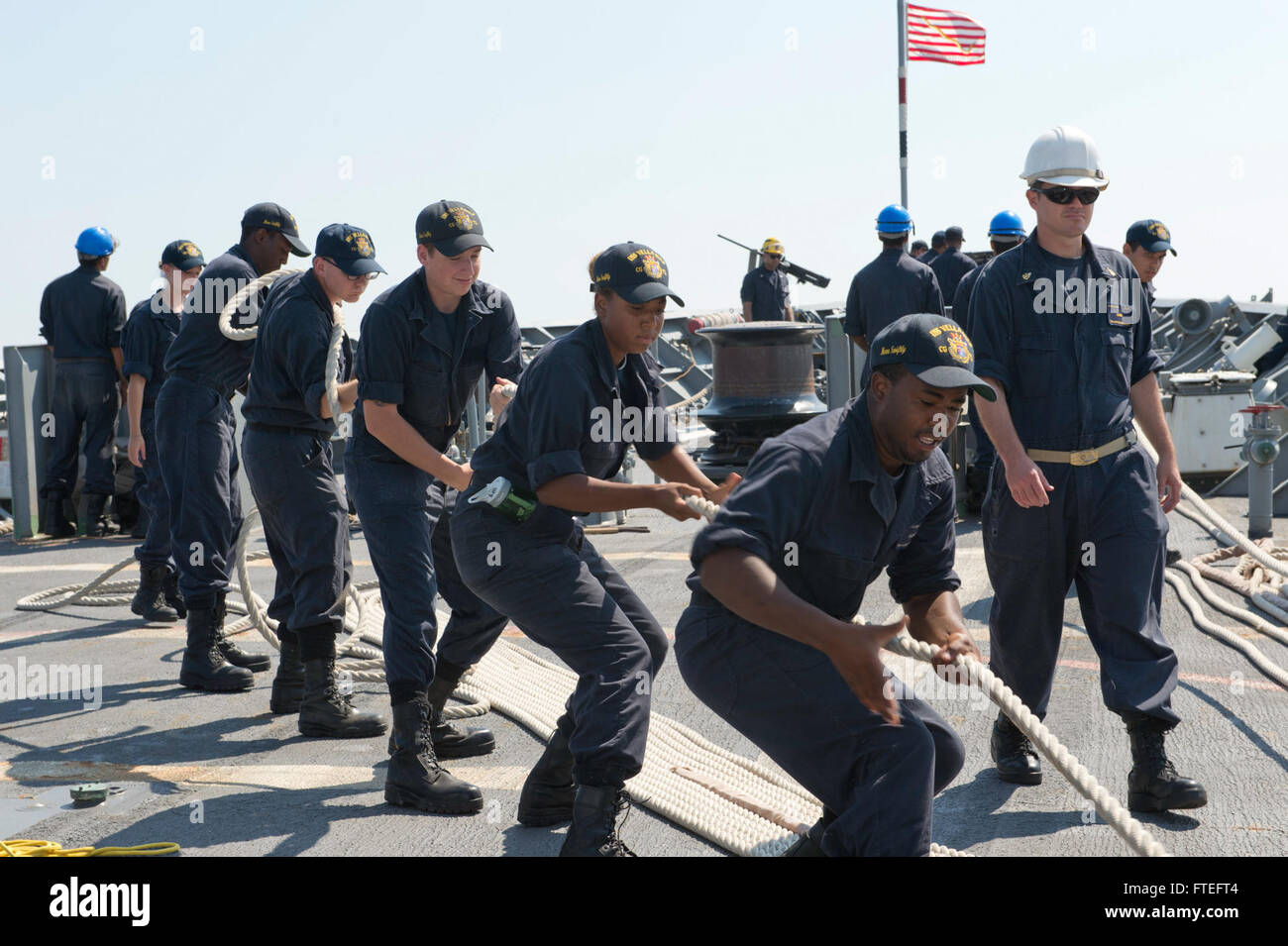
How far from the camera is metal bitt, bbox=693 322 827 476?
35.7 feet

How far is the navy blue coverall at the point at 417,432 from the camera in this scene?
432cm

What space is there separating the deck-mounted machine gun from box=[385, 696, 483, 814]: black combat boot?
11236mm

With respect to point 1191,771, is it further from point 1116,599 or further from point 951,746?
point 951,746

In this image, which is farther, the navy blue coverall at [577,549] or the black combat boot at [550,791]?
the black combat boot at [550,791]

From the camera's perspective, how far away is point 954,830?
12.9 ft

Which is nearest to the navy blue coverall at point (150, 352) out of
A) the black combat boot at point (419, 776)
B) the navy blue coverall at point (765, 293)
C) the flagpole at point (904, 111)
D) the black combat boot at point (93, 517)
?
the black combat boot at point (93, 517)

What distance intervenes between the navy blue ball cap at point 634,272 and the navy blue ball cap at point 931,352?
2.82 feet

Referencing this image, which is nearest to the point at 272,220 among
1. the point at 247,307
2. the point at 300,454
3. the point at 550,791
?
the point at 247,307

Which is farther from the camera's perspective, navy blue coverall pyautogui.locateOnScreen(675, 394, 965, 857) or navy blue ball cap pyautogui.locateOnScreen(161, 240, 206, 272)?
navy blue ball cap pyautogui.locateOnScreen(161, 240, 206, 272)

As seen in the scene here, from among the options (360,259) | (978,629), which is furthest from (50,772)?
(978,629)

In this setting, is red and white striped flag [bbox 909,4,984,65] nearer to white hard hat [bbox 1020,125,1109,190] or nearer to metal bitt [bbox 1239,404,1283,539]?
metal bitt [bbox 1239,404,1283,539]

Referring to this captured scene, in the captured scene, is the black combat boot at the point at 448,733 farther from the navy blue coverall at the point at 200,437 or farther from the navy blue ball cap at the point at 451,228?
the navy blue coverall at the point at 200,437

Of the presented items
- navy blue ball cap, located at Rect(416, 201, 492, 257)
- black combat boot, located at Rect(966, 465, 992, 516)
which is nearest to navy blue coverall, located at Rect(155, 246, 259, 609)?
navy blue ball cap, located at Rect(416, 201, 492, 257)

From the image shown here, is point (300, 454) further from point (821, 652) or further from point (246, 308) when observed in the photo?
point (821, 652)
